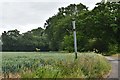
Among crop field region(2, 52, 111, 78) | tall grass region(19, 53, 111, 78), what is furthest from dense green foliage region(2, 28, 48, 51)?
crop field region(2, 52, 111, 78)

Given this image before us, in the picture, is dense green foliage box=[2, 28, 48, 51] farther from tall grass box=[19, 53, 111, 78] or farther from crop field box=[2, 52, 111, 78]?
crop field box=[2, 52, 111, 78]

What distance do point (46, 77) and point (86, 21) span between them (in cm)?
4761

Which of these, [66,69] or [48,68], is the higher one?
[48,68]

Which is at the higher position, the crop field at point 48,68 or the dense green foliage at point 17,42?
the dense green foliage at point 17,42

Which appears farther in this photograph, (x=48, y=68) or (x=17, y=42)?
(x=17, y=42)

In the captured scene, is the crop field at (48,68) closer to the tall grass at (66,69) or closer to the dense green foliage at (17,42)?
the tall grass at (66,69)

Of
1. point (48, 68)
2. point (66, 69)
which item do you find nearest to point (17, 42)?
point (66, 69)

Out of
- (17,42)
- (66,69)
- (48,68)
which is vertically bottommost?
(66,69)

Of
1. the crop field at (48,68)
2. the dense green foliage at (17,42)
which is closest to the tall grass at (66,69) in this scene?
the crop field at (48,68)

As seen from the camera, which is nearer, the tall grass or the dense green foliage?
the tall grass

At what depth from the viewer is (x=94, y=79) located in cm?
1421

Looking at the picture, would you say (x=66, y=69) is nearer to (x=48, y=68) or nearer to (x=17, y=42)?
(x=48, y=68)

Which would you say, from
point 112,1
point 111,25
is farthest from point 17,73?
point 112,1

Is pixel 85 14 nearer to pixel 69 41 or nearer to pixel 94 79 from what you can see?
pixel 69 41
